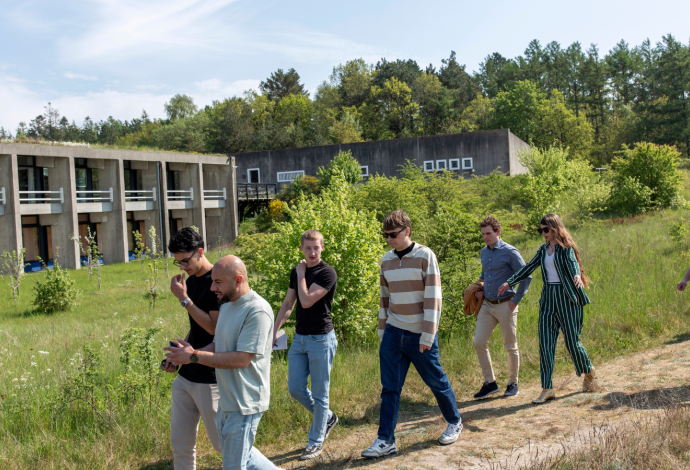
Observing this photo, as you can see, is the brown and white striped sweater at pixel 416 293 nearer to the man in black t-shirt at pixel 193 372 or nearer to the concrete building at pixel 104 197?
the man in black t-shirt at pixel 193 372

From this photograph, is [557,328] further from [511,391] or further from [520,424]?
[520,424]

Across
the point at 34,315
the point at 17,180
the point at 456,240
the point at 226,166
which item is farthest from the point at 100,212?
the point at 456,240

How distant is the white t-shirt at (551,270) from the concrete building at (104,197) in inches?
949

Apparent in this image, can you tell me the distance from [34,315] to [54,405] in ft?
37.0

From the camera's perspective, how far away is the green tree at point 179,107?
272 ft

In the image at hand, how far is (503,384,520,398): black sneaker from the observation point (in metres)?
5.48

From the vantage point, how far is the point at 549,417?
4.67m

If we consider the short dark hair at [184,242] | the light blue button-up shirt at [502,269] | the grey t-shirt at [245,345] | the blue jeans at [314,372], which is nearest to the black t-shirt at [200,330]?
the short dark hair at [184,242]

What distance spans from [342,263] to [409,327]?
142 inches

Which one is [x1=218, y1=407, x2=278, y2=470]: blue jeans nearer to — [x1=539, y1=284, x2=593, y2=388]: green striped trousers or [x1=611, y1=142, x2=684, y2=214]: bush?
[x1=539, y1=284, x2=593, y2=388]: green striped trousers

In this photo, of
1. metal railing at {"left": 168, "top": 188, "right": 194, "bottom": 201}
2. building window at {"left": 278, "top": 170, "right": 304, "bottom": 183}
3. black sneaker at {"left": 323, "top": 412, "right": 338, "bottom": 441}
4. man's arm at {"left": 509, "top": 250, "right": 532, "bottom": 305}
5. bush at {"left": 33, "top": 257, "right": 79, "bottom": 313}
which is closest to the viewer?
black sneaker at {"left": 323, "top": 412, "right": 338, "bottom": 441}

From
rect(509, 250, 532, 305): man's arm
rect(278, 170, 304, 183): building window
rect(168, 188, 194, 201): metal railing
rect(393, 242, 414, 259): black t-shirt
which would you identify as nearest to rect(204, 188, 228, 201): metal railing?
rect(168, 188, 194, 201): metal railing

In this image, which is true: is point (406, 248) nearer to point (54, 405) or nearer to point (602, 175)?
point (54, 405)

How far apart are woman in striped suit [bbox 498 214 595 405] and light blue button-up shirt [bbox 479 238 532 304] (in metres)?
0.20
